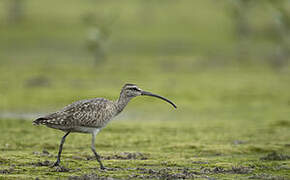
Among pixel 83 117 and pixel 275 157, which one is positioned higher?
pixel 83 117

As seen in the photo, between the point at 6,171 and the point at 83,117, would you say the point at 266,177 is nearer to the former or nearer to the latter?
the point at 83,117

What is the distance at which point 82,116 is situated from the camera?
15484mm

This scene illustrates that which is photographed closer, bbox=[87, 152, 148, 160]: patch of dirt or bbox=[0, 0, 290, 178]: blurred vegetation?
bbox=[87, 152, 148, 160]: patch of dirt

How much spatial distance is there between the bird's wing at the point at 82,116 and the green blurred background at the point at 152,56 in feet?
62.8

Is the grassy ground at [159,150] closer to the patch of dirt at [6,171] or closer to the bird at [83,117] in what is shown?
the patch of dirt at [6,171]

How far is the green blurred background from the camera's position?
136ft

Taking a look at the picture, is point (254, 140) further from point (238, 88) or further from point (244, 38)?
point (244, 38)

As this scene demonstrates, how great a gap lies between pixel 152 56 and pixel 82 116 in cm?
6677

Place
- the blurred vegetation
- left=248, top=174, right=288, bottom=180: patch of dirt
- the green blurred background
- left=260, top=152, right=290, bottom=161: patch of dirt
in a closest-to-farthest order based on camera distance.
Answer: left=248, top=174, right=288, bottom=180: patch of dirt < left=260, top=152, right=290, bottom=161: patch of dirt < the blurred vegetation < the green blurred background

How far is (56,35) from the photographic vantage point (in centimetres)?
9325

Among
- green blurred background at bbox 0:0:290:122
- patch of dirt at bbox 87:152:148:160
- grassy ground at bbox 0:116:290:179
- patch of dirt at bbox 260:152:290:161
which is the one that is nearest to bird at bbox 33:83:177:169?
grassy ground at bbox 0:116:290:179

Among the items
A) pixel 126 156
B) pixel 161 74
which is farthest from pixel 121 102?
pixel 161 74

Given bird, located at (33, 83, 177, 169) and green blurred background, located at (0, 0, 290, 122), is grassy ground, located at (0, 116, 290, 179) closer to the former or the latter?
bird, located at (33, 83, 177, 169)

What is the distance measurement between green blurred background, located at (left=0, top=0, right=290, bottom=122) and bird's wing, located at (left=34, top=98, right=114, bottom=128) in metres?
19.1
